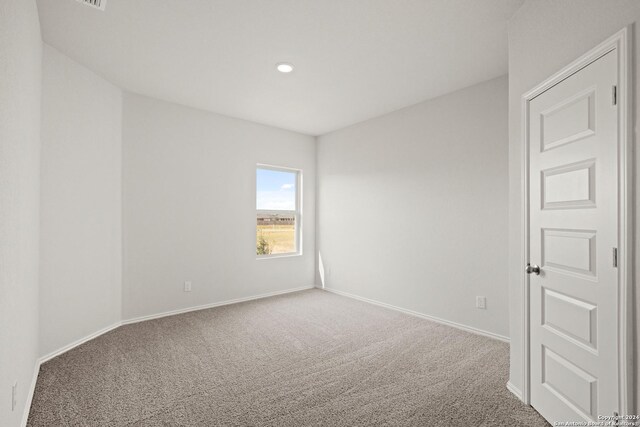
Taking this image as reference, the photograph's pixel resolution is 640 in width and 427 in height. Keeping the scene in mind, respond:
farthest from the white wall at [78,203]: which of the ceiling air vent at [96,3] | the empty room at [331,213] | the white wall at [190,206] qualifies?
the ceiling air vent at [96,3]

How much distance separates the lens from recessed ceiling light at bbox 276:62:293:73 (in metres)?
2.94

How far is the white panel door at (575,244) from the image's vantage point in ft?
4.82

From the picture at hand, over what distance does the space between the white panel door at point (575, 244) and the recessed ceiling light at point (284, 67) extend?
80.3 inches

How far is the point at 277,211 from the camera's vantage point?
5156 millimetres

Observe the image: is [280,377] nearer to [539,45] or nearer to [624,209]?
[624,209]

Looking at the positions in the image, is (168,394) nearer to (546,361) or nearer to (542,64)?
(546,361)

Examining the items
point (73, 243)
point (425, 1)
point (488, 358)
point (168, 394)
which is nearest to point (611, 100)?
point (425, 1)

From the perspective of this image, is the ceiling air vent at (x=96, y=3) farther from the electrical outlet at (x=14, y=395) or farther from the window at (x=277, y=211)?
the window at (x=277, y=211)

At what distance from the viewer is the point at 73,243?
2957 mm

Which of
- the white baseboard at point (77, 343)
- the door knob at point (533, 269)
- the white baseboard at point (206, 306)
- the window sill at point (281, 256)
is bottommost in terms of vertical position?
the white baseboard at point (206, 306)

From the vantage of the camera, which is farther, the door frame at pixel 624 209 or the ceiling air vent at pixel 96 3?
the ceiling air vent at pixel 96 3

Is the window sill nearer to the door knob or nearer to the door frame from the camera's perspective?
the door knob

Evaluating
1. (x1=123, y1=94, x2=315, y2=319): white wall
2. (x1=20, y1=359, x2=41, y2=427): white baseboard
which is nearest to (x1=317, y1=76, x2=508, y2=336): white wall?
(x1=123, y1=94, x2=315, y2=319): white wall

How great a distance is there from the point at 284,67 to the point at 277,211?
102 inches
